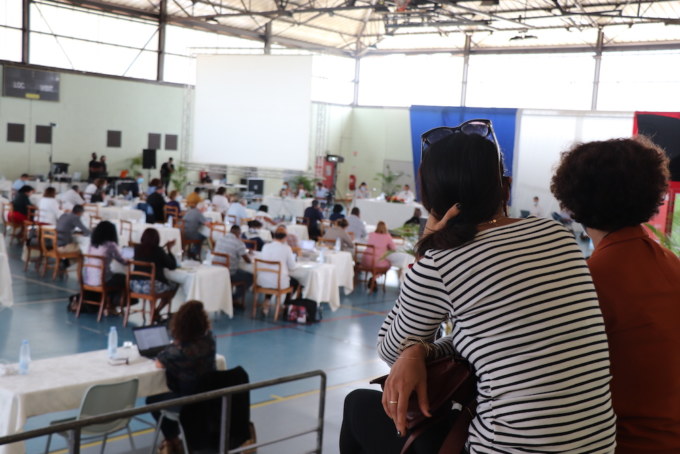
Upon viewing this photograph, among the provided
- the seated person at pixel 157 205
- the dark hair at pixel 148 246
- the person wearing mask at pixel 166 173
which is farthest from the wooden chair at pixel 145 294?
the person wearing mask at pixel 166 173

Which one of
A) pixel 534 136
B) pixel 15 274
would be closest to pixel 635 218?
pixel 534 136

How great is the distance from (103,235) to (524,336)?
8185mm

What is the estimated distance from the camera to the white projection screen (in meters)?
15.1

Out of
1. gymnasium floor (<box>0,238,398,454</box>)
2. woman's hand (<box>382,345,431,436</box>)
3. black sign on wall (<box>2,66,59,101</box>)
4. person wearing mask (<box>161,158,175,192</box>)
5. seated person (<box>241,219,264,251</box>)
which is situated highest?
black sign on wall (<box>2,66,59,101</box>)

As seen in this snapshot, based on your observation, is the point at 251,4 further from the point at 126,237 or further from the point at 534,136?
the point at 534,136

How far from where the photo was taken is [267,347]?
8.25 metres

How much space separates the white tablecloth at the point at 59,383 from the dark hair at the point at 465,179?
3915 millimetres

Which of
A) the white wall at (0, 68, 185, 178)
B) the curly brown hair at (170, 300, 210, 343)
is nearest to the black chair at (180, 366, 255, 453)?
the curly brown hair at (170, 300, 210, 343)

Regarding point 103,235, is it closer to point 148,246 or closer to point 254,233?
point 148,246

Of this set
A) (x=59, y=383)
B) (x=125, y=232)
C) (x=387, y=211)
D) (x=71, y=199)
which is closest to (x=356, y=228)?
(x=125, y=232)

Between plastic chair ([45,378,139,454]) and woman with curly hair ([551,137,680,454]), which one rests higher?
woman with curly hair ([551,137,680,454])

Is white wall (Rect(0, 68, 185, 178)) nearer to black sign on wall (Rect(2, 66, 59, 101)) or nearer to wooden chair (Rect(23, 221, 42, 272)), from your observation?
black sign on wall (Rect(2, 66, 59, 101))

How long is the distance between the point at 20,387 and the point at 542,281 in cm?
416

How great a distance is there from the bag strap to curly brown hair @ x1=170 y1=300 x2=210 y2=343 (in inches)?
150
